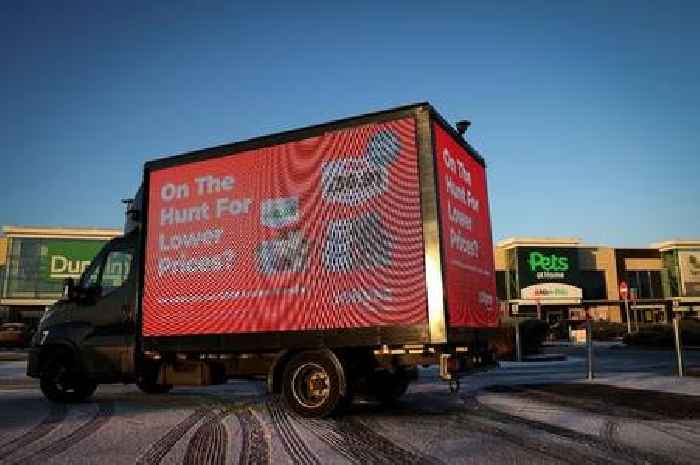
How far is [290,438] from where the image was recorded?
6031 millimetres

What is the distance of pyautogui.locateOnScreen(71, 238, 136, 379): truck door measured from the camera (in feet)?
28.6

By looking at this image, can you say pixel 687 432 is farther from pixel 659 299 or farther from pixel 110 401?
pixel 659 299

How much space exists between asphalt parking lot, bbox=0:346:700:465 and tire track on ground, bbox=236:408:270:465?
1cm

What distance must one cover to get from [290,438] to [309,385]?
1255 mm

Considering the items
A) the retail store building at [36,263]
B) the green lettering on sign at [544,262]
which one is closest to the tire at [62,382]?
the green lettering on sign at [544,262]

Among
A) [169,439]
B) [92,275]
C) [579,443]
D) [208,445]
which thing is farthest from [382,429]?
[92,275]

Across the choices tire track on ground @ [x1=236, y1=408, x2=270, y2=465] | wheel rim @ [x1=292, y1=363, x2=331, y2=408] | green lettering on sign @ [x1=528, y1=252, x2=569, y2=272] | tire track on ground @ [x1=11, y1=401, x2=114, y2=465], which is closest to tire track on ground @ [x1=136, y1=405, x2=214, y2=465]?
tire track on ground @ [x1=236, y1=408, x2=270, y2=465]

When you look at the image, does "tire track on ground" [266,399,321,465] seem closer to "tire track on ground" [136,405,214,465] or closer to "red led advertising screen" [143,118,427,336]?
"tire track on ground" [136,405,214,465]

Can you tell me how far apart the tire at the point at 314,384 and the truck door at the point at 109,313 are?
298 cm

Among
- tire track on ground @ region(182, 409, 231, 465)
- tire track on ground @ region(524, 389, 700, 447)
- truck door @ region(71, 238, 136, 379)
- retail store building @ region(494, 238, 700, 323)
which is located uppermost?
retail store building @ region(494, 238, 700, 323)

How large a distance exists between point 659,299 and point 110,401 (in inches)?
2535

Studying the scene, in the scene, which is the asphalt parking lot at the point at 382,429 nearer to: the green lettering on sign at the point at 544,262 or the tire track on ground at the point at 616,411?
the tire track on ground at the point at 616,411

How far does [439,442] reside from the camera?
5.66 meters

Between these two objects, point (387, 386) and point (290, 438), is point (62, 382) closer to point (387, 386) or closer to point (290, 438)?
point (290, 438)
